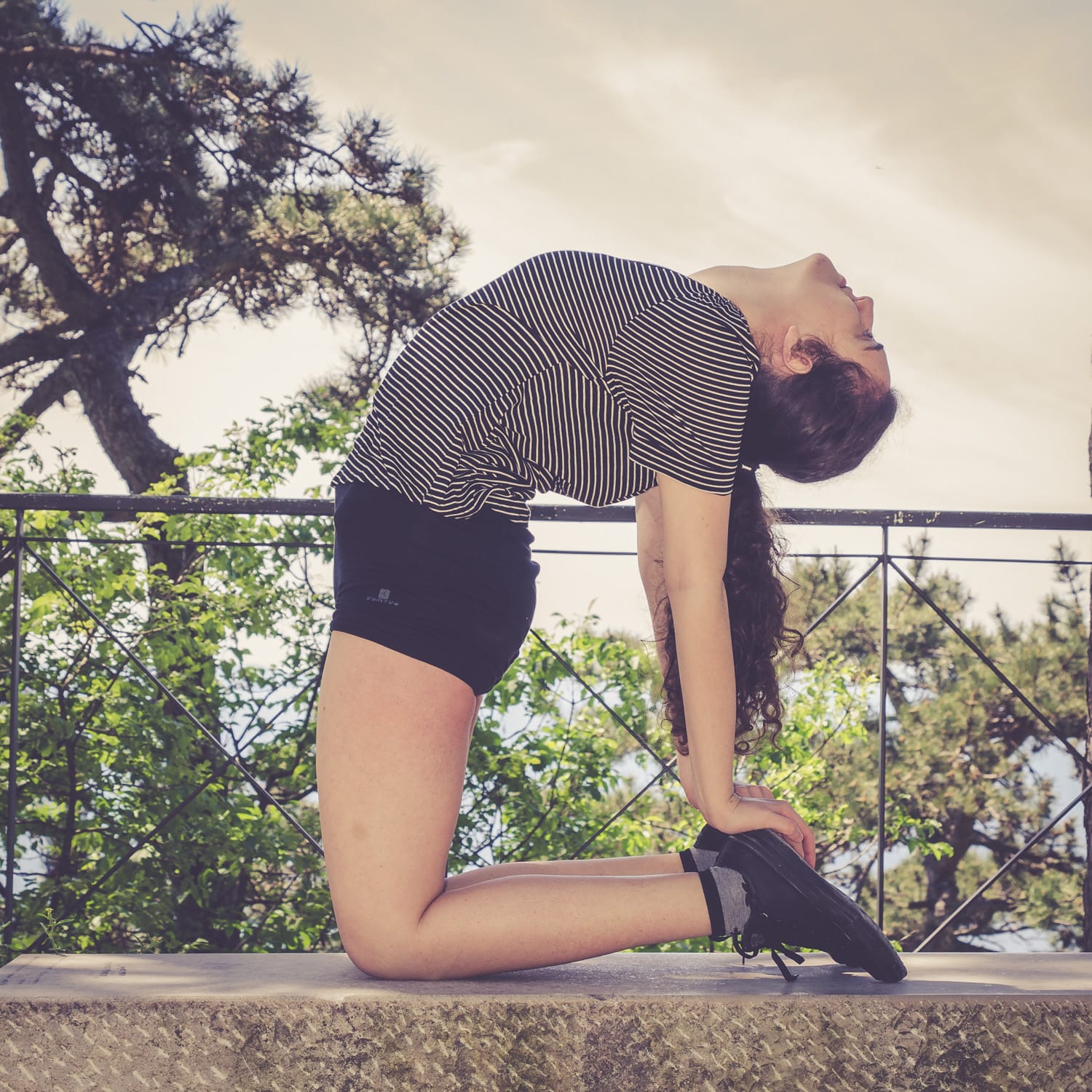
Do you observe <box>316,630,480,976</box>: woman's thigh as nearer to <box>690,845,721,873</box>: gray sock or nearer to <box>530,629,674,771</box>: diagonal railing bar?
<box>690,845,721,873</box>: gray sock

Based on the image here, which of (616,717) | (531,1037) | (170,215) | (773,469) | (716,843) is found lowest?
(531,1037)

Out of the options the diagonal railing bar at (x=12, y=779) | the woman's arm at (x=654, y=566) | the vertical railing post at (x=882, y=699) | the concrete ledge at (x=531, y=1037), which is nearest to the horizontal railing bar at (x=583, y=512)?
the vertical railing post at (x=882, y=699)

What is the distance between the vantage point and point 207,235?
6938 millimetres

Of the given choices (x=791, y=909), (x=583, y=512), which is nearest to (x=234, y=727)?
(x=583, y=512)

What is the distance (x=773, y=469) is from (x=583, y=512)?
732 mm

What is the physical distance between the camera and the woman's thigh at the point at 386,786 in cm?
126

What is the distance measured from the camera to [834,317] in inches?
55.9

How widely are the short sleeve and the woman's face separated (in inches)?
6.5

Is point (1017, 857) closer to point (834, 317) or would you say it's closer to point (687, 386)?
point (834, 317)

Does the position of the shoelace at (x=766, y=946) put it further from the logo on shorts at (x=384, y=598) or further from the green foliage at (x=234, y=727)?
the green foliage at (x=234, y=727)

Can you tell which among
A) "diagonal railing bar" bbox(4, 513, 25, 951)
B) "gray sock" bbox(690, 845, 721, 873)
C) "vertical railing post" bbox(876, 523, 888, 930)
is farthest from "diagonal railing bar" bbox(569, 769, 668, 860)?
"diagonal railing bar" bbox(4, 513, 25, 951)

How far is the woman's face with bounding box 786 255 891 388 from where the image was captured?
1.41 m

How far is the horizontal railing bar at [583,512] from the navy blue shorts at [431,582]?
0.79 meters

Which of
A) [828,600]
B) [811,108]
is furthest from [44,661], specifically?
[811,108]
